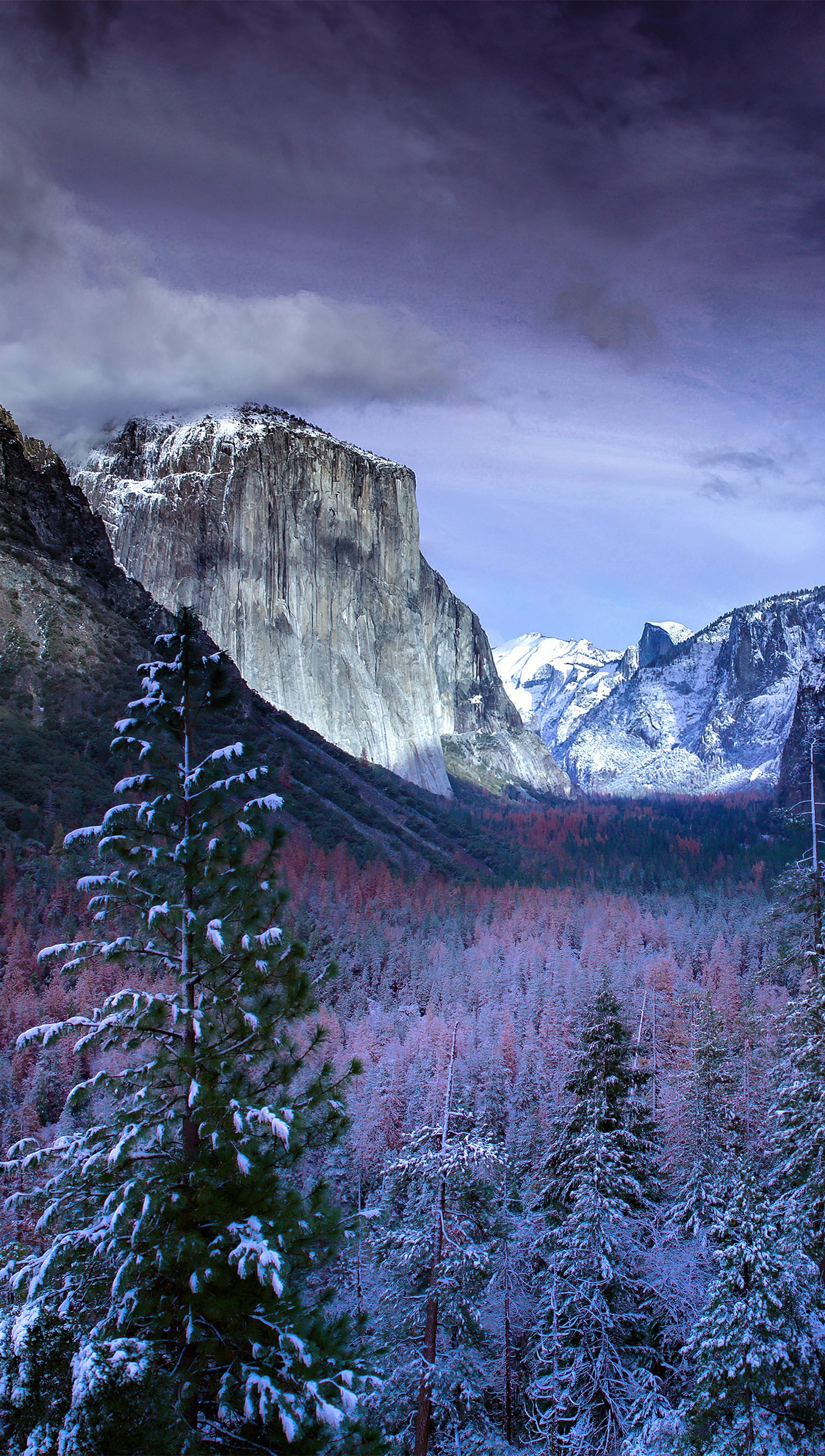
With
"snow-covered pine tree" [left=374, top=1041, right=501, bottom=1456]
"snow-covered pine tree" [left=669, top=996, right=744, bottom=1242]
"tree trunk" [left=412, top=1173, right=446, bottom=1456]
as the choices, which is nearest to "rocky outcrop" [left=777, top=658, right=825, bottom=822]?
"snow-covered pine tree" [left=669, top=996, right=744, bottom=1242]

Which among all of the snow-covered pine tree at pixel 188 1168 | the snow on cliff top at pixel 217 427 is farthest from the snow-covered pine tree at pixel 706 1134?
the snow on cliff top at pixel 217 427

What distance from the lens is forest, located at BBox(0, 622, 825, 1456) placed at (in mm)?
8094

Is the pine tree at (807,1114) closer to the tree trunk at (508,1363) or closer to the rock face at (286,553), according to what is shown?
the tree trunk at (508,1363)

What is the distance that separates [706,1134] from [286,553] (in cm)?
12784

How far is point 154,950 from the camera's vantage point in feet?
30.4

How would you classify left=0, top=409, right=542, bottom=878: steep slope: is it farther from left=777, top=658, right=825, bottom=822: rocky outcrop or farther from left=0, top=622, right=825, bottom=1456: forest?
left=777, top=658, right=825, bottom=822: rocky outcrop

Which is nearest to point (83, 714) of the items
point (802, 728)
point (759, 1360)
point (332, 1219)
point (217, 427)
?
point (217, 427)

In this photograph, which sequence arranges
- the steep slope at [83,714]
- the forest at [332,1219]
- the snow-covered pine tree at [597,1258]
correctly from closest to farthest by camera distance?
the forest at [332,1219] < the snow-covered pine tree at [597,1258] < the steep slope at [83,714]

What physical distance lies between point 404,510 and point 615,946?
114354 millimetres

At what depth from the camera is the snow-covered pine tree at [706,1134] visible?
19.9 m

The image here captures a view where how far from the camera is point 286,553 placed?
460 ft

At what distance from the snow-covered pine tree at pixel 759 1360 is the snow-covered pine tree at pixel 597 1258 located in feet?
Answer: 9.31

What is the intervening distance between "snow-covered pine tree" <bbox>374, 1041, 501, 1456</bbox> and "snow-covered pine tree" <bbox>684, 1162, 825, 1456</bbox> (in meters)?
4.31

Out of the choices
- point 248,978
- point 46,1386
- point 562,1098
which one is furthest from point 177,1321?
point 562,1098
